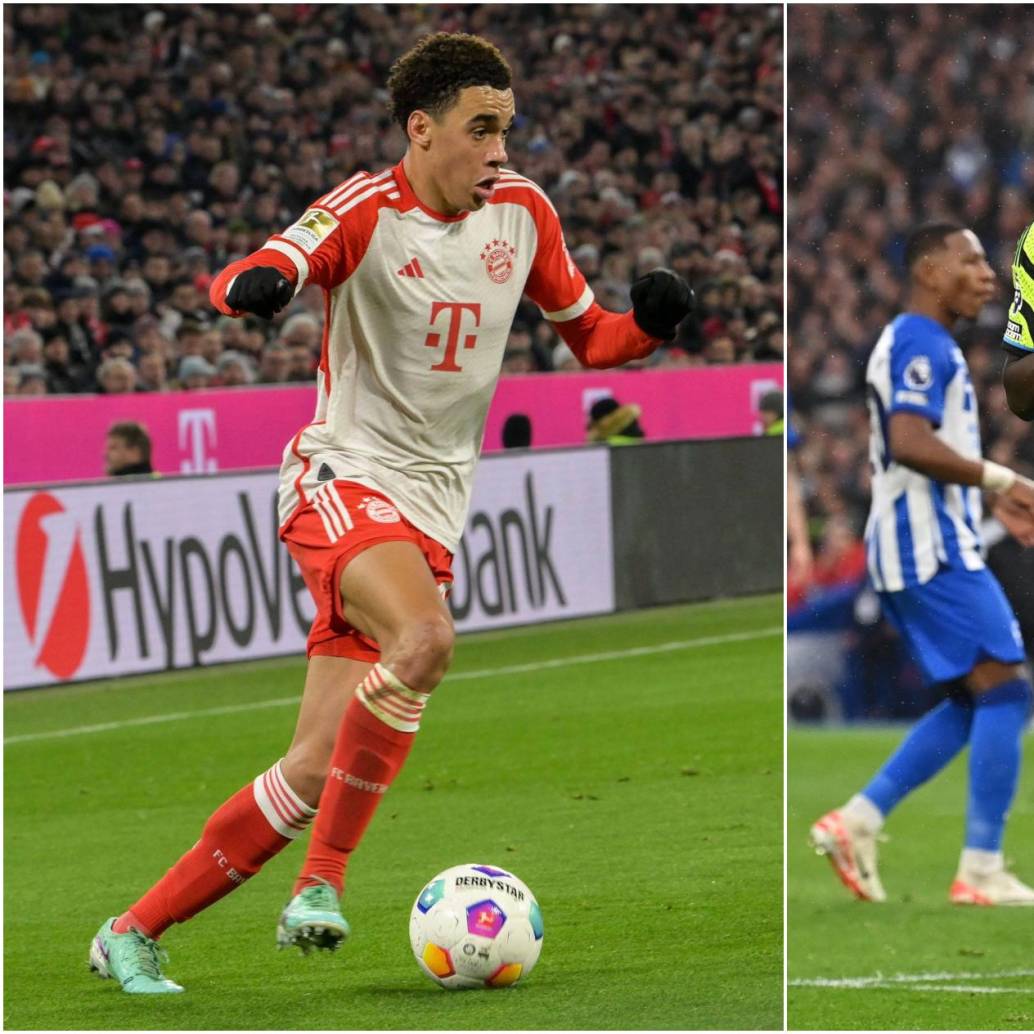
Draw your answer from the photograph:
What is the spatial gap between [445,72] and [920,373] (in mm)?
1426

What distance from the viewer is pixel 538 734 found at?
7.84m

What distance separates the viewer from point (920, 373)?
471 centimetres

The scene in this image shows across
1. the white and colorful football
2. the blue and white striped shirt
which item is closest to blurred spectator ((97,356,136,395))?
the blue and white striped shirt

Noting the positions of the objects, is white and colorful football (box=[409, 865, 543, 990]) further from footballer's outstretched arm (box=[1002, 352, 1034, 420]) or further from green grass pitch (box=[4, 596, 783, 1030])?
footballer's outstretched arm (box=[1002, 352, 1034, 420])

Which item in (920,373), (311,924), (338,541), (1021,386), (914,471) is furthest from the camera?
(914,471)

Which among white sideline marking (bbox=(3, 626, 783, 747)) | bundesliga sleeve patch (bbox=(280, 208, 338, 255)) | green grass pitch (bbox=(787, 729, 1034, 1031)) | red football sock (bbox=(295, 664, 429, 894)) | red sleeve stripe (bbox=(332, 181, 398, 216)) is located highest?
red sleeve stripe (bbox=(332, 181, 398, 216))

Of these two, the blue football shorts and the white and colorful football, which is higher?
the blue football shorts

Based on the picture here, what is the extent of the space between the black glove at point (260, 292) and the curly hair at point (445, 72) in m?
0.59

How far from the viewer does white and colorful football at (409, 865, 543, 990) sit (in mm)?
3951

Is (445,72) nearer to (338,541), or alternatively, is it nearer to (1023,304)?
(338,541)

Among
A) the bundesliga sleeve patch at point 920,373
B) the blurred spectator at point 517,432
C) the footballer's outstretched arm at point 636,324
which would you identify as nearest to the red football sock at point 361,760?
the footballer's outstretched arm at point 636,324

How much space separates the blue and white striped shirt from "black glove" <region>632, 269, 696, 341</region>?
848 mm

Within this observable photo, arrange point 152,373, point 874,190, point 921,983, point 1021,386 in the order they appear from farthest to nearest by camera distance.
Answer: point 152,373
point 874,190
point 921,983
point 1021,386

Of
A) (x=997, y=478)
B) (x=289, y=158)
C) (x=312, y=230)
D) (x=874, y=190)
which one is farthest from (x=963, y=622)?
(x=289, y=158)
